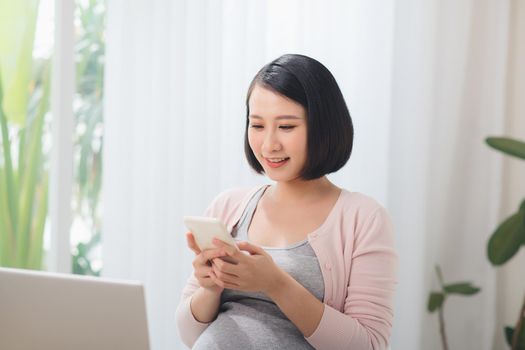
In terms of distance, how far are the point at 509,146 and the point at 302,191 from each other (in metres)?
0.45

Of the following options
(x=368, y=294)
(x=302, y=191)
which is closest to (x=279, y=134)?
(x=302, y=191)

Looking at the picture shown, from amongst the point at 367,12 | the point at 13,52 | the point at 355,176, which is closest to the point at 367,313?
the point at 355,176

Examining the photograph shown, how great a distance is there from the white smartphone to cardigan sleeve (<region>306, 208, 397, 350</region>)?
0.28 metres

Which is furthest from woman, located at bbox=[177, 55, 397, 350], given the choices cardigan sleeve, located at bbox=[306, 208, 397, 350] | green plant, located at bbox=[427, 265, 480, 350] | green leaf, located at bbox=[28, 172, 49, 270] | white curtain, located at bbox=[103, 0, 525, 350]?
green leaf, located at bbox=[28, 172, 49, 270]

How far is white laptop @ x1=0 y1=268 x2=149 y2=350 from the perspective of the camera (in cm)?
129

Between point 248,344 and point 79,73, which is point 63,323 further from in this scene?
point 79,73

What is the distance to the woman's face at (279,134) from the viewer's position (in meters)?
1.61

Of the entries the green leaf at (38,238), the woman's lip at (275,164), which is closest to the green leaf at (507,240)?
the woman's lip at (275,164)

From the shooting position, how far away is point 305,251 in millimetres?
1617

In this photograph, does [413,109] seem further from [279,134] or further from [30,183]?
[30,183]

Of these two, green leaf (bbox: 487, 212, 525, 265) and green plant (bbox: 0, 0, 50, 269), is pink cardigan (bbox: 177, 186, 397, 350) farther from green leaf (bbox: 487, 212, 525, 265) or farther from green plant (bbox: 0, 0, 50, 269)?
green plant (bbox: 0, 0, 50, 269)

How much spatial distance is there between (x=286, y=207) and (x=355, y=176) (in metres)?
0.73

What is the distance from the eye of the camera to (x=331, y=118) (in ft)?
5.29

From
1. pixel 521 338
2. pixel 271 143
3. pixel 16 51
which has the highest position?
pixel 16 51
